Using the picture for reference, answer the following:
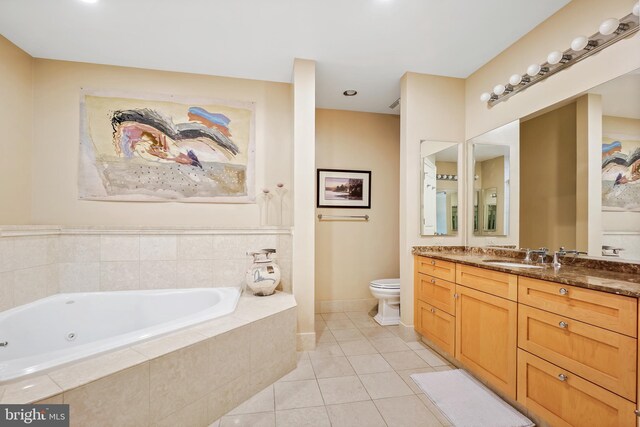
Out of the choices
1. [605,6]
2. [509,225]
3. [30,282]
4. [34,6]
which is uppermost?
[34,6]

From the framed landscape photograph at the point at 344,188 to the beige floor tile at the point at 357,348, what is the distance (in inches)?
60.5

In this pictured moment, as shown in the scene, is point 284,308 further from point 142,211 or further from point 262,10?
point 262,10

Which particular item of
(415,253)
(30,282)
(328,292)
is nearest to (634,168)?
(415,253)

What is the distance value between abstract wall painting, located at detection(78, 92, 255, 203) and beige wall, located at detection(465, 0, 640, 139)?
7.25 ft

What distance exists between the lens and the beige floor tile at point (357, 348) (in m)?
2.27

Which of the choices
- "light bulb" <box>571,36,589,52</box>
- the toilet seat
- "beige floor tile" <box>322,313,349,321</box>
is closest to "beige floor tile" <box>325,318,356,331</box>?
"beige floor tile" <box>322,313,349,321</box>

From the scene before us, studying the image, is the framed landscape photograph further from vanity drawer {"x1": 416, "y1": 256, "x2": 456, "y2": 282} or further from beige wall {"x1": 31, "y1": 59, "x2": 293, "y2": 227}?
vanity drawer {"x1": 416, "y1": 256, "x2": 456, "y2": 282}

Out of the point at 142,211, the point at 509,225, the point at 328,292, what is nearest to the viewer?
the point at 509,225

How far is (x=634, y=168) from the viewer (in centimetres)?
144

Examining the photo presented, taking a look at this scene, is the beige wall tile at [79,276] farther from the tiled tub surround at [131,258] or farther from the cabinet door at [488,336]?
the cabinet door at [488,336]

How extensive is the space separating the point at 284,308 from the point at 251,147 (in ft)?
5.25

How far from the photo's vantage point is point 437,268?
7.30 feet

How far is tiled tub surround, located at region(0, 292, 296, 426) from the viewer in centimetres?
99

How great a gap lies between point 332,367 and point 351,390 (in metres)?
0.30
